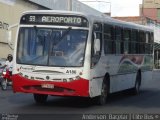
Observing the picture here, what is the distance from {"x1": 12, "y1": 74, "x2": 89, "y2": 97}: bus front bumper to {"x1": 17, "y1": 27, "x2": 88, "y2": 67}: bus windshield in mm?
525

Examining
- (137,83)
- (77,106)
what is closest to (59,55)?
(77,106)

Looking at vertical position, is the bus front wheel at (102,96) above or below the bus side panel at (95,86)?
below

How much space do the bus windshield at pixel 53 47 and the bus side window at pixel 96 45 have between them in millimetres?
365

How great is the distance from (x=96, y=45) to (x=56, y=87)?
1.79 m

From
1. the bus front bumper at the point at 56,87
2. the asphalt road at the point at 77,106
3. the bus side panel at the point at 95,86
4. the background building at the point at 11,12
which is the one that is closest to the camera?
the asphalt road at the point at 77,106

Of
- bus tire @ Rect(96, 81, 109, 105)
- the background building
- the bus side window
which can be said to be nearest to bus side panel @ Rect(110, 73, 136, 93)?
bus tire @ Rect(96, 81, 109, 105)

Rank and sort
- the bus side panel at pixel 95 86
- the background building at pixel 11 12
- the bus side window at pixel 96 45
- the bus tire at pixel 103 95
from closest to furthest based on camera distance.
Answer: the bus side panel at pixel 95 86
the bus side window at pixel 96 45
the bus tire at pixel 103 95
the background building at pixel 11 12

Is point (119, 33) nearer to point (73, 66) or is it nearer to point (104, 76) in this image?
point (104, 76)

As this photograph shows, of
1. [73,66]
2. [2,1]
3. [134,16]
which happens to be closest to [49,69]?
[73,66]

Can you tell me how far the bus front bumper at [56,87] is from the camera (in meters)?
16.2

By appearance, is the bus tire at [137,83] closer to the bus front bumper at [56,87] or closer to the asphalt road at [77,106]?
the asphalt road at [77,106]

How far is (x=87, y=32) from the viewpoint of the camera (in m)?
16.7

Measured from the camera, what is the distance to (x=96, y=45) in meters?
16.9

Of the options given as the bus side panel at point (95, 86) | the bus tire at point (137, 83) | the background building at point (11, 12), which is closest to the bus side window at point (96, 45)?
the bus side panel at point (95, 86)
